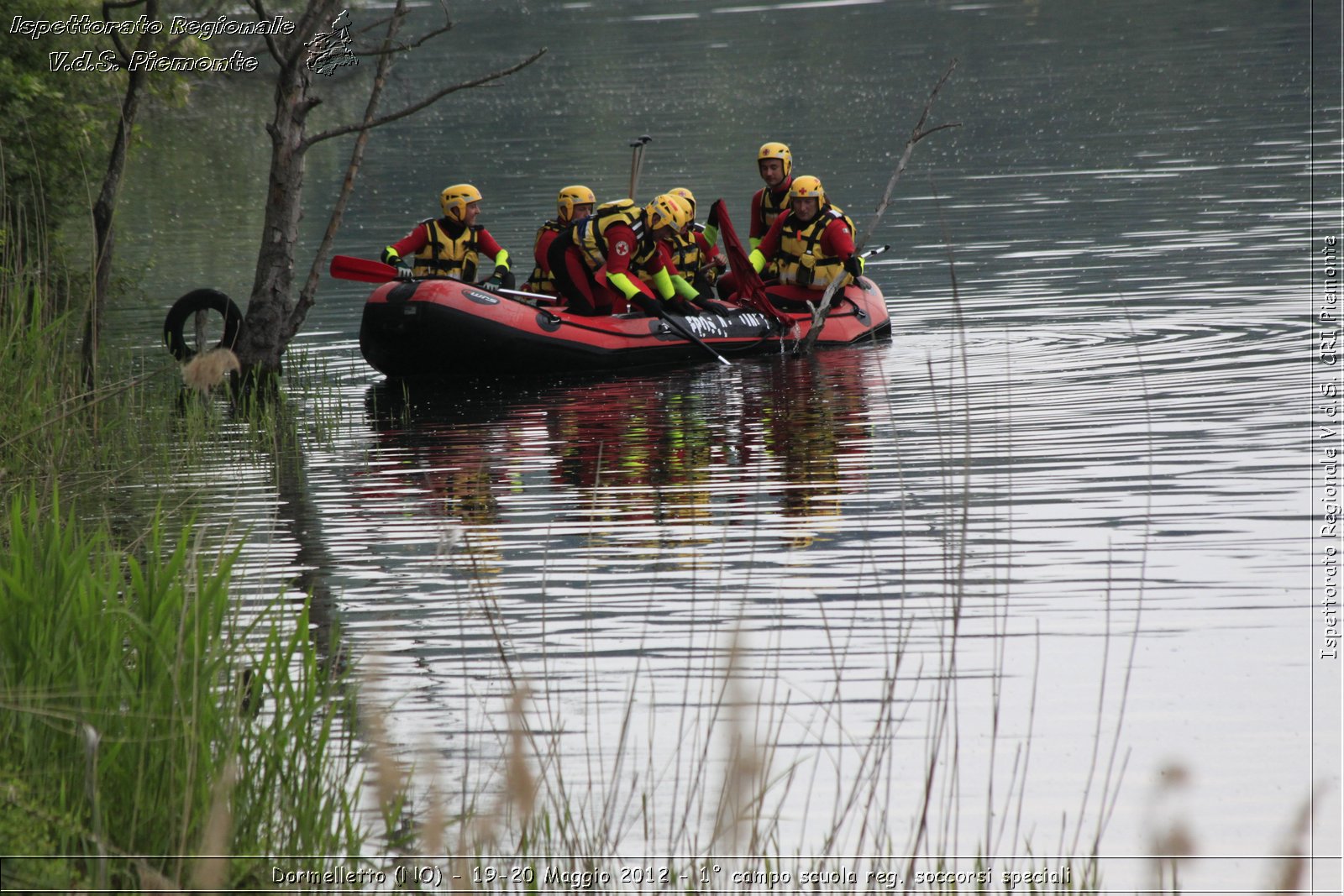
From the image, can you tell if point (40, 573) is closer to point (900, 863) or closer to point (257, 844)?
point (257, 844)

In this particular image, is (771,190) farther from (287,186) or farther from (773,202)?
(287,186)

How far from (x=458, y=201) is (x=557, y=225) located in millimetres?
908

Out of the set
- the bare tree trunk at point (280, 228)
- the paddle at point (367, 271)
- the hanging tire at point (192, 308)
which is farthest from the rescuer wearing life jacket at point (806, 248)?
the hanging tire at point (192, 308)

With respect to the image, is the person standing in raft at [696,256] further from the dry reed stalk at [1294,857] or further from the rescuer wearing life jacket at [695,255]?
the dry reed stalk at [1294,857]

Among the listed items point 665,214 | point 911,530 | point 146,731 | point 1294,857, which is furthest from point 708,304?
point 1294,857

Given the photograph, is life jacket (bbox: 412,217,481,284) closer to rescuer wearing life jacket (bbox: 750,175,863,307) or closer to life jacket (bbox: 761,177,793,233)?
rescuer wearing life jacket (bbox: 750,175,863,307)

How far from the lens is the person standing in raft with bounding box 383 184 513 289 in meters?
15.5

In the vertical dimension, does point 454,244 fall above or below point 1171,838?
above

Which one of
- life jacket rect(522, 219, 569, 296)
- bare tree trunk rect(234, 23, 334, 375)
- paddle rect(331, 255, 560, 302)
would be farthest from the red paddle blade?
bare tree trunk rect(234, 23, 334, 375)

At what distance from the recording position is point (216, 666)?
14.4ft

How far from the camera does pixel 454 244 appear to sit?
1564 cm

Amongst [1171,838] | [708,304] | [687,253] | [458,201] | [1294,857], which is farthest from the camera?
[687,253]

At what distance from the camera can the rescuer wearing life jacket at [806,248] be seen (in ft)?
50.6

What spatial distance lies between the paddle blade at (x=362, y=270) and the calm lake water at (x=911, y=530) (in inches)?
32.6
